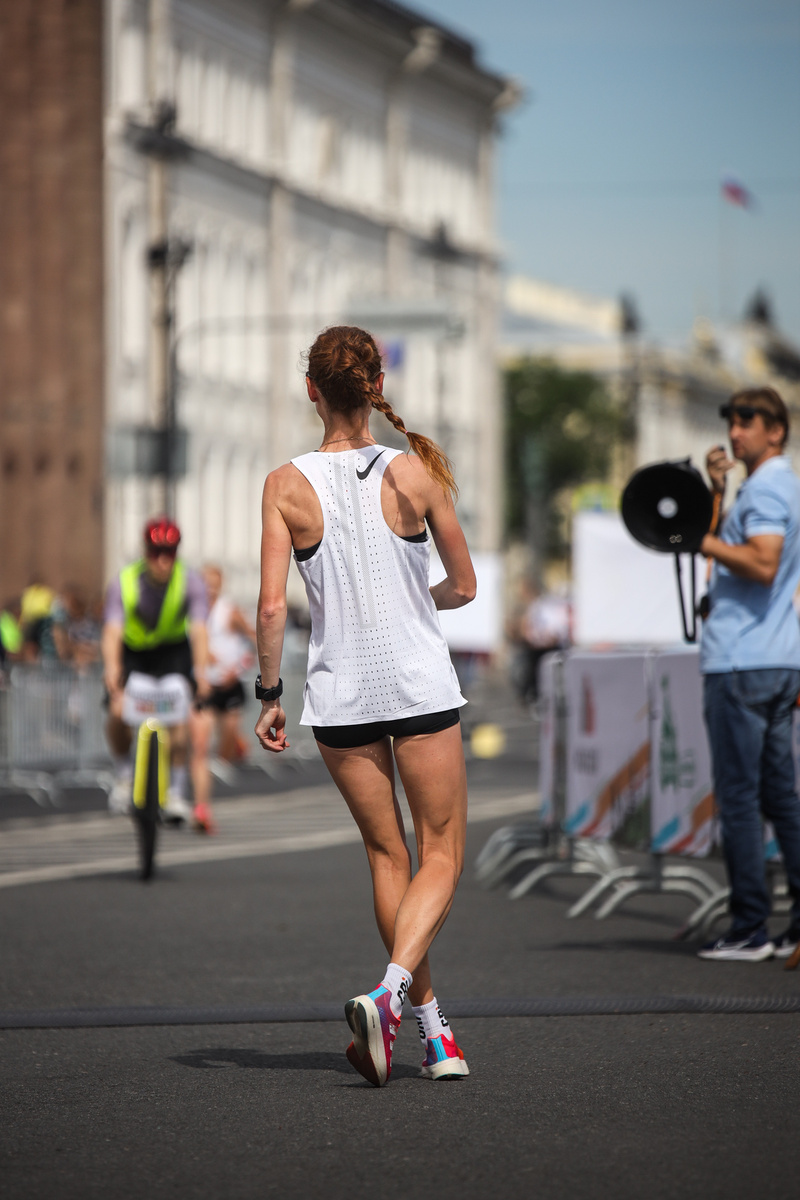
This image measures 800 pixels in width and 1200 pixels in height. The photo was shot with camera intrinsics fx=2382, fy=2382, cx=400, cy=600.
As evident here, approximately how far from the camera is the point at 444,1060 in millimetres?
6438

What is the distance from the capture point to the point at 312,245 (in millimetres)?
58000

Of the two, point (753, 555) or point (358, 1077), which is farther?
point (753, 555)

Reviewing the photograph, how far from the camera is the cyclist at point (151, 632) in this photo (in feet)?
41.7

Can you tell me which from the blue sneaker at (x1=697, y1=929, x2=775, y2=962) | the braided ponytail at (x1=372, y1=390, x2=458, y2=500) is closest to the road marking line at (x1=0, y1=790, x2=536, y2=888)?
the blue sneaker at (x1=697, y1=929, x2=775, y2=962)

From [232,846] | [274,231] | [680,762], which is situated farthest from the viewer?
[274,231]

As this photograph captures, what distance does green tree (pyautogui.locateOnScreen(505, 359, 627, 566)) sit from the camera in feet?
333

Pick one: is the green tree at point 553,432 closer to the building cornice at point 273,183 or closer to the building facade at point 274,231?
the building facade at point 274,231

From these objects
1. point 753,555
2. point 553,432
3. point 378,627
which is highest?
point 553,432

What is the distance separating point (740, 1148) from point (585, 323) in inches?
5259

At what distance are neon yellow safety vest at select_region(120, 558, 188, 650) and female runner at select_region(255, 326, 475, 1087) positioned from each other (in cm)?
636

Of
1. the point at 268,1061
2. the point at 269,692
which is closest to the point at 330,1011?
the point at 268,1061

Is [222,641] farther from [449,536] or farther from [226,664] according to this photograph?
[449,536]

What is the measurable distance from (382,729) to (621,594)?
11.2 metres

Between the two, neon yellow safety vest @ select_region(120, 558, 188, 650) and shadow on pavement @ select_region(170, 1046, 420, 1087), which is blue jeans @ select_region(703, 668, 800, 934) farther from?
neon yellow safety vest @ select_region(120, 558, 188, 650)
